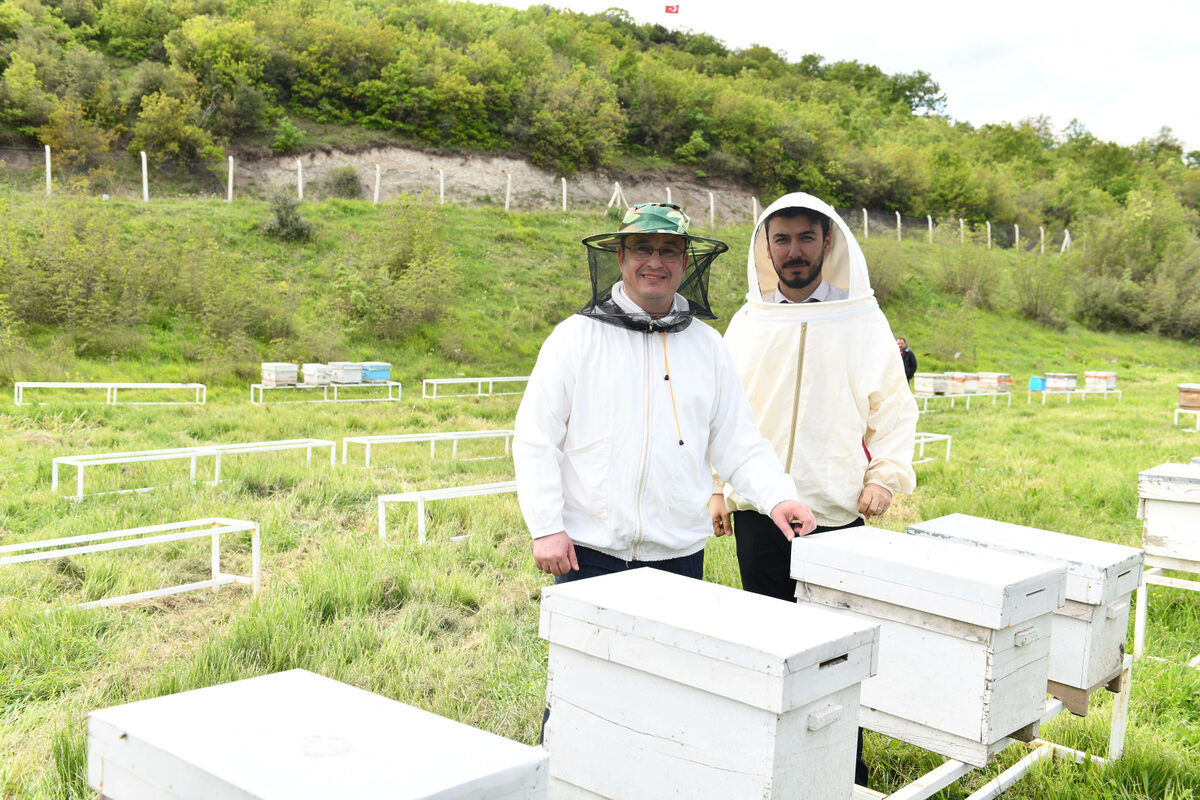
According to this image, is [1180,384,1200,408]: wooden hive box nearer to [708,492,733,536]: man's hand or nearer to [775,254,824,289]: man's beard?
[775,254,824,289]: man's beard

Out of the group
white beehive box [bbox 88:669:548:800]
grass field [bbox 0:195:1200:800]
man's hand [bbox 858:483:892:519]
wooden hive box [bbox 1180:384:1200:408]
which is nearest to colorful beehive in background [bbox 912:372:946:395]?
grass field [bbox 0:195:1200:800]

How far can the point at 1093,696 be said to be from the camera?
161 inches

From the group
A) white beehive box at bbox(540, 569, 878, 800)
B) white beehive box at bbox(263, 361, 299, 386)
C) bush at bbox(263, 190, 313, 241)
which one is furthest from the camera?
bush at bbox(263, 190, 313, 241)

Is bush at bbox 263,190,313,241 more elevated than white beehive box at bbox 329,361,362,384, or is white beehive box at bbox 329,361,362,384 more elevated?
bush at bbox 263,190,313,241

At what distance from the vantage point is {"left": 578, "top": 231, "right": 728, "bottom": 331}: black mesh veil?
2.79 metres

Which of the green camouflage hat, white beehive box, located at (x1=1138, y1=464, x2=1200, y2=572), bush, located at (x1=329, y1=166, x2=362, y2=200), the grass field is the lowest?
the grass field

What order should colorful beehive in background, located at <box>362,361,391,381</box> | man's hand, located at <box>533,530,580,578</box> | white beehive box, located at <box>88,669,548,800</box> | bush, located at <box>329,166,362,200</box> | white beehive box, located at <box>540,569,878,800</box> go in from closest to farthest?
white beehive box, located at <box>88,669,548,800</box> < white beehive box, located at <box>540,569,878,800</box> < man's hand, located at <box>533,530,580,578</box> < colorful beehive in background, located at <box>362,361,391,381</box> < bush, located at <box>329,166,362,200</box>

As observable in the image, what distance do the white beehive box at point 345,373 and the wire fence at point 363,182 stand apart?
346 inches

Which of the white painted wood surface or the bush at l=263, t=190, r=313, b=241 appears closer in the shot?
the white painted wood surface

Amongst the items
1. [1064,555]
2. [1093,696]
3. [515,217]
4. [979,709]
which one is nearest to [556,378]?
[979,709]

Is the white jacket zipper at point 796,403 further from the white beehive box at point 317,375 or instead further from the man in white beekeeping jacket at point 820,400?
the white beehive box at point 317,375

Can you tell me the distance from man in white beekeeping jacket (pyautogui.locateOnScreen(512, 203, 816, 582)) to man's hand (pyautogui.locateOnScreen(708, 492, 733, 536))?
0.53m

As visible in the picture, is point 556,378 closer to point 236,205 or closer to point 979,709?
point 979,709

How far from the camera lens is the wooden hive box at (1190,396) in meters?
14.3
